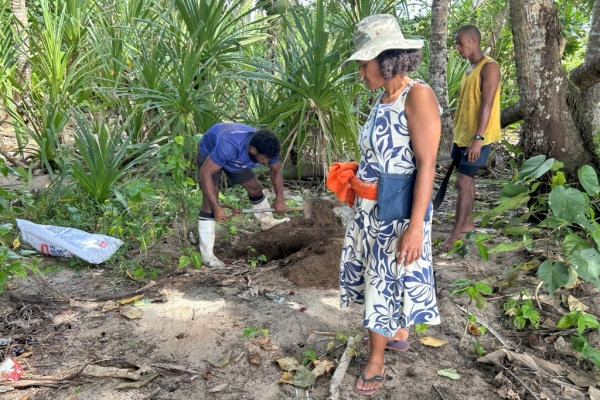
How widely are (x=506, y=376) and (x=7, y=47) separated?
4980mm

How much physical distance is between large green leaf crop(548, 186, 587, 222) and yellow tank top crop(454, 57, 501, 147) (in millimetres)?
1059

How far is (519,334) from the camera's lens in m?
2.64

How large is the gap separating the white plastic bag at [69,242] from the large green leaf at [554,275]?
2569 millimetres

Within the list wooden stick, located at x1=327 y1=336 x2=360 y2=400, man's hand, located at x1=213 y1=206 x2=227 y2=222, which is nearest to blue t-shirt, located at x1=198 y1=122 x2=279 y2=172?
man's hand, located at x1=213 y1=206 x2=227 y2=222

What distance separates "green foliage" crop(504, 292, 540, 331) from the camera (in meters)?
2.60

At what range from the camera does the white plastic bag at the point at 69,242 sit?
342 centimetres

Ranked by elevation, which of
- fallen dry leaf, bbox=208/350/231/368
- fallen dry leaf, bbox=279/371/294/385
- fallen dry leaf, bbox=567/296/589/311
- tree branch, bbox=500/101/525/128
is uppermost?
tree branch, bbox=500/101/525/128

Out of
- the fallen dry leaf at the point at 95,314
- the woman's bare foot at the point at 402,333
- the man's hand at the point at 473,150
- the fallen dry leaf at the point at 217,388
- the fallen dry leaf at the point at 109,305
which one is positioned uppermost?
the man's hand at the point at 473,150

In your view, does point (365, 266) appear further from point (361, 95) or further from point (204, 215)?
point (361, 95)

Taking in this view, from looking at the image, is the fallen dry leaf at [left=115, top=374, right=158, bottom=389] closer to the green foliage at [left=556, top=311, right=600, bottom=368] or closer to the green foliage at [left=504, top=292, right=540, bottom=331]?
the green foliage at [left=504, top=292, right=540, bottom=331]

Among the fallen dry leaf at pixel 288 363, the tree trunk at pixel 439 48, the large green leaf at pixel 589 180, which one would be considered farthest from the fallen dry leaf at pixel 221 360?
the tree trunk at pixel 439 48

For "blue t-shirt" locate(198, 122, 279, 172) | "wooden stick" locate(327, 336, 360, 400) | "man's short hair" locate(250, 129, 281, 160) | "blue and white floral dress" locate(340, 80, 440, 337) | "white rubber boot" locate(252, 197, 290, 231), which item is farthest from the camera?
"white rubber boot" locate(252, 197, 290, 231)

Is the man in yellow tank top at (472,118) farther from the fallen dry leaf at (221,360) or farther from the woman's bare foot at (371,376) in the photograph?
the fallen dry leaf at (221,360)

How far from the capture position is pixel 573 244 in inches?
98.3
